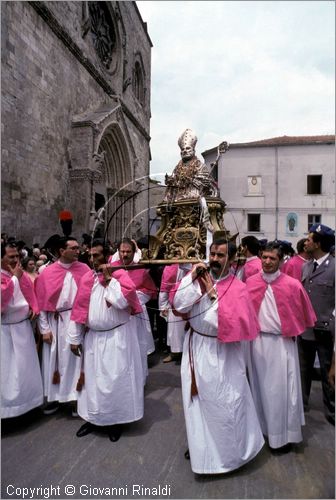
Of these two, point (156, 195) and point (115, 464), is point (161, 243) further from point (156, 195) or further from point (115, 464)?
point (115, 464)

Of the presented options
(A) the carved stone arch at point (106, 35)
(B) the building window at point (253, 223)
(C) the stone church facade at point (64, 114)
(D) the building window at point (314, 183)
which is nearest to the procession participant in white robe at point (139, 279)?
(C) the stone church facade at point (64, 114)

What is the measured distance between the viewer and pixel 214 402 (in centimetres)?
279

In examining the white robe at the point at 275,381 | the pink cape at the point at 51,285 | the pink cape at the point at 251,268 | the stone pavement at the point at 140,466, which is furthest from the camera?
the pink cape at the point at 251,268

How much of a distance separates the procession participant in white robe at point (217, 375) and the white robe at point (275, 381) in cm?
33

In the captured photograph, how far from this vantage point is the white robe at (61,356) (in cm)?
400

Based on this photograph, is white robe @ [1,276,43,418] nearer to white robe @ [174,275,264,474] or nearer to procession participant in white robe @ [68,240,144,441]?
procession participant in white robe @ [68,240,144,441]

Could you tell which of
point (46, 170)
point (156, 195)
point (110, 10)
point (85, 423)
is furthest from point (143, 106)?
point (85, 423)

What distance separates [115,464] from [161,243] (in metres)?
2.45

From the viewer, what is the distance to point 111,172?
650 inches

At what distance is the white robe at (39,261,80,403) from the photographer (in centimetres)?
400

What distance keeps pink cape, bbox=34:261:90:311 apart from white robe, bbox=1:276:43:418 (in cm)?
28

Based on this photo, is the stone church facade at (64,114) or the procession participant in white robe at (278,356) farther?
the stone church facade at (64,114)

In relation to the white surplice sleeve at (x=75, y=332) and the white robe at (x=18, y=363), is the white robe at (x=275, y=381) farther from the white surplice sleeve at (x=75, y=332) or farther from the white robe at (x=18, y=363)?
the white robe at (x=18, y=363)

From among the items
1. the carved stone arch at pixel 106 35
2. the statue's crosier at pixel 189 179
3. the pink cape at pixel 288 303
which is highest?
the carved stone arch at pixel 106 35
